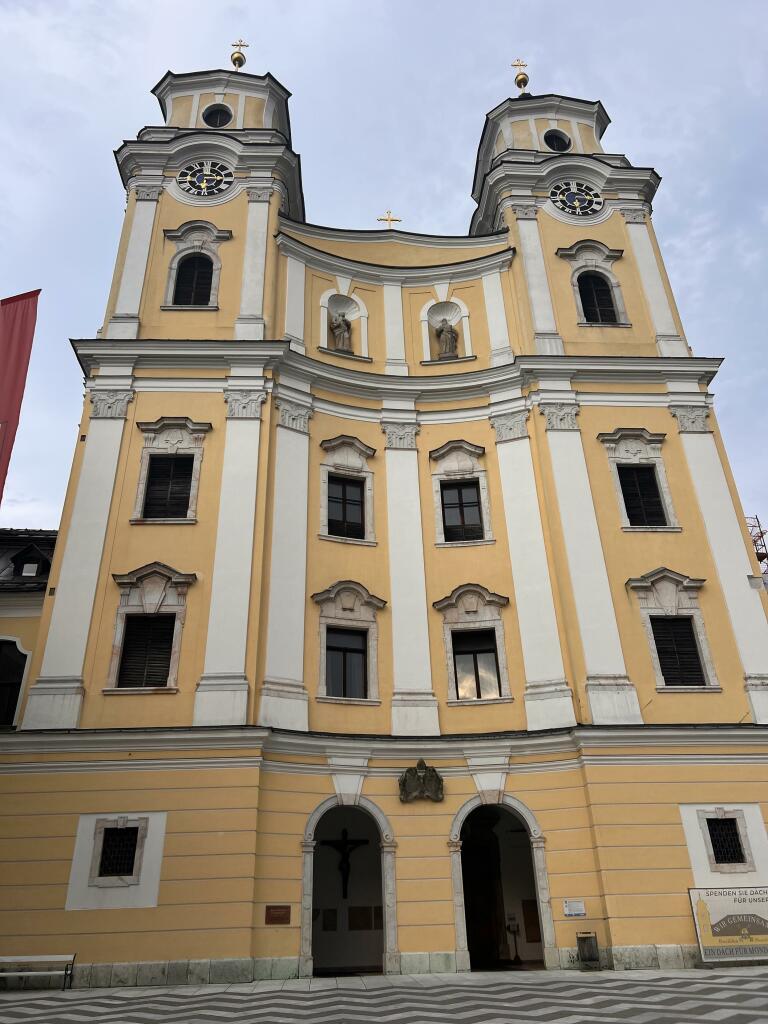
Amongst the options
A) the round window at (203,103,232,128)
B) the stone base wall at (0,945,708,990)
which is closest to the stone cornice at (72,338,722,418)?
the round window at (203,103,232,128)

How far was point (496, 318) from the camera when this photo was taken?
25.4 m

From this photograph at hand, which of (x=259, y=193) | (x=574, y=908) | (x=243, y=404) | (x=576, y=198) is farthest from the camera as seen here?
(x=576, y=198)

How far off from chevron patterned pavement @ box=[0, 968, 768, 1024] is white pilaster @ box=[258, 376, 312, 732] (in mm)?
5627

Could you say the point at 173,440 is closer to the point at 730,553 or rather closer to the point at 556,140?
the point at 730,553

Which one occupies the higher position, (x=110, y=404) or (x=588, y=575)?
(x=110, y=404)

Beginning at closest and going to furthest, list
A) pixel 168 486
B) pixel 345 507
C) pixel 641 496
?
pixel 168 486
pixel 641 496
pixel 345 507

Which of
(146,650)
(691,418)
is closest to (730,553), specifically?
(691,418)

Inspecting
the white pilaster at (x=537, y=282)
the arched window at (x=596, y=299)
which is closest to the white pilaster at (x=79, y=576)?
the white pilaster at (x=537, y=282)

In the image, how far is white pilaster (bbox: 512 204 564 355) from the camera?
78.7 feet

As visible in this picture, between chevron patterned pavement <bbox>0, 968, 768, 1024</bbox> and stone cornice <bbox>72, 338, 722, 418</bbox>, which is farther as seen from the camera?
stone cornice <bbox>72, 338, 722, 418</bbox>

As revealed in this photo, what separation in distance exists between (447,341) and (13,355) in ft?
44.1

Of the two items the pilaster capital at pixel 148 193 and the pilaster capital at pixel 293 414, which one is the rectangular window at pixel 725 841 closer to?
the pilaster capital at pixel 293 414

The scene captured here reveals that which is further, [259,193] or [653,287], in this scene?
[259,193]

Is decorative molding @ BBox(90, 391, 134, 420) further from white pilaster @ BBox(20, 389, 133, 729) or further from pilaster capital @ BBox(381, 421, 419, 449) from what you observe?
pilaster capital @ BBox(381, 421, 419, 449)
